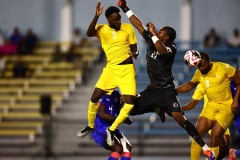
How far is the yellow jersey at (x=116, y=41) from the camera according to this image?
47.1 ft

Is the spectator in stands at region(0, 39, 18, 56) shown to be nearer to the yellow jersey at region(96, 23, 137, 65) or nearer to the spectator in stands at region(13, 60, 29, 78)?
the spectator in stands at region(13, 60, 29, 78)

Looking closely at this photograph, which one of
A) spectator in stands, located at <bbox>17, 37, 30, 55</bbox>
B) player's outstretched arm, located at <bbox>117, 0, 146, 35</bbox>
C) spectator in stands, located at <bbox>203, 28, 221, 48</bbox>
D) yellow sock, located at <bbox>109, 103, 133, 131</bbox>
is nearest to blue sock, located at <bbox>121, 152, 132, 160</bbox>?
yellow sock, located at <bbox>109, 103, 133, 131</bbox>

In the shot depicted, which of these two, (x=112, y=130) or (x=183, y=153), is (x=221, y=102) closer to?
(x=112, y=130)

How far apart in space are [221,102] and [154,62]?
1.45m

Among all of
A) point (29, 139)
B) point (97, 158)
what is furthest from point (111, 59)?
point (29, 139)

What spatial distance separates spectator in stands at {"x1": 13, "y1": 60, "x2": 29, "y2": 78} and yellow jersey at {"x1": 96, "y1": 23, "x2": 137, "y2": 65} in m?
11.8

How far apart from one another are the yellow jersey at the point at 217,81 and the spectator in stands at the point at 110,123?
52.4 inches

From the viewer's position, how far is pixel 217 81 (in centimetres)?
1462

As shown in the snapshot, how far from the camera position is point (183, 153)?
21.6 m

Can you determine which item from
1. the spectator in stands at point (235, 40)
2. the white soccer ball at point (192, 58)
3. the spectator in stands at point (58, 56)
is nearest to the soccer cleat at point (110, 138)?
the white soccer ball at point (192, 58)

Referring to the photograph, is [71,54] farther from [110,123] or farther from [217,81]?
[217,81]

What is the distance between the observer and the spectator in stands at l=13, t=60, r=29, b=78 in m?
26.0

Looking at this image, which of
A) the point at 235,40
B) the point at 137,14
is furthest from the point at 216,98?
the point at 137,14

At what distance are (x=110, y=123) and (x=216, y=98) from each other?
1.76 meters
